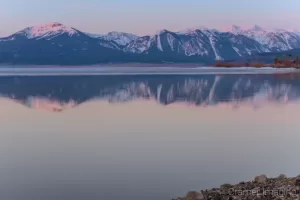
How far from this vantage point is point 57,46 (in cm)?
14962

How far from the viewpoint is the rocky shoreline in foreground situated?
5738mm

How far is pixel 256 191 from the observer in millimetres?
5996

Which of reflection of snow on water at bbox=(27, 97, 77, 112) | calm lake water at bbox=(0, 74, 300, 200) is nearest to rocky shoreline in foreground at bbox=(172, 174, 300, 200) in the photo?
calm lake water at bbox=(0, 74, 300, 200)

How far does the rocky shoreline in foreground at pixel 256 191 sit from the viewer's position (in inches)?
226

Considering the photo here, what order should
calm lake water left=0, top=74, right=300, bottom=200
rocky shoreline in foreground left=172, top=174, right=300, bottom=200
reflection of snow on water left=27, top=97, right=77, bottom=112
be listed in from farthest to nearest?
reflection of snow on water left=27, top=97, right=77, bottom=112 < calm lake water left=0, top=74, right=300, bottom=200 < rocky shoreline in foreground left=172, top=174, right=300, bottom=200

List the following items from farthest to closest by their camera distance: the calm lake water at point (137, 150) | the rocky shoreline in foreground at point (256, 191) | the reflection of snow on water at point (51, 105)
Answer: the reflection of snow on water at point (51, 105) < the calm lake water at point (137, 150) < the rocky shoreline in foreground at point (256, 191)

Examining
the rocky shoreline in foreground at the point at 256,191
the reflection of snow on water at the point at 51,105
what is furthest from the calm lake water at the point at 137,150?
the reflection of snow on water at the point at 51,105

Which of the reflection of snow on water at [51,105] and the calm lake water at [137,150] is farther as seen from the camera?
the reflection of snow on water at [51,105]

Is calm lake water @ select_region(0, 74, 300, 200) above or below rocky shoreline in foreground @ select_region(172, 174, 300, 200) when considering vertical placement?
below

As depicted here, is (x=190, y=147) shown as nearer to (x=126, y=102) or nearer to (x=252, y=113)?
(x=252, y=113)

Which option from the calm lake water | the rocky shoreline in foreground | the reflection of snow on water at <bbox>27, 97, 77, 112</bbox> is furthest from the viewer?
the reflection of snow on water at <bbox>27, 97, 77, 112</bbox>

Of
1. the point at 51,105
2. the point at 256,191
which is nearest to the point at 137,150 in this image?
the point at 256,191

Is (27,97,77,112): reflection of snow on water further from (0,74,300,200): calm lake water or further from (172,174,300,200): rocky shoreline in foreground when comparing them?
(172,174,300,200): rocky shoreline in foreground

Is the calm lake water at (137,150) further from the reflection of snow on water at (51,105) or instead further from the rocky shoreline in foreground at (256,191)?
the reflection of snow on water at (51,105)
